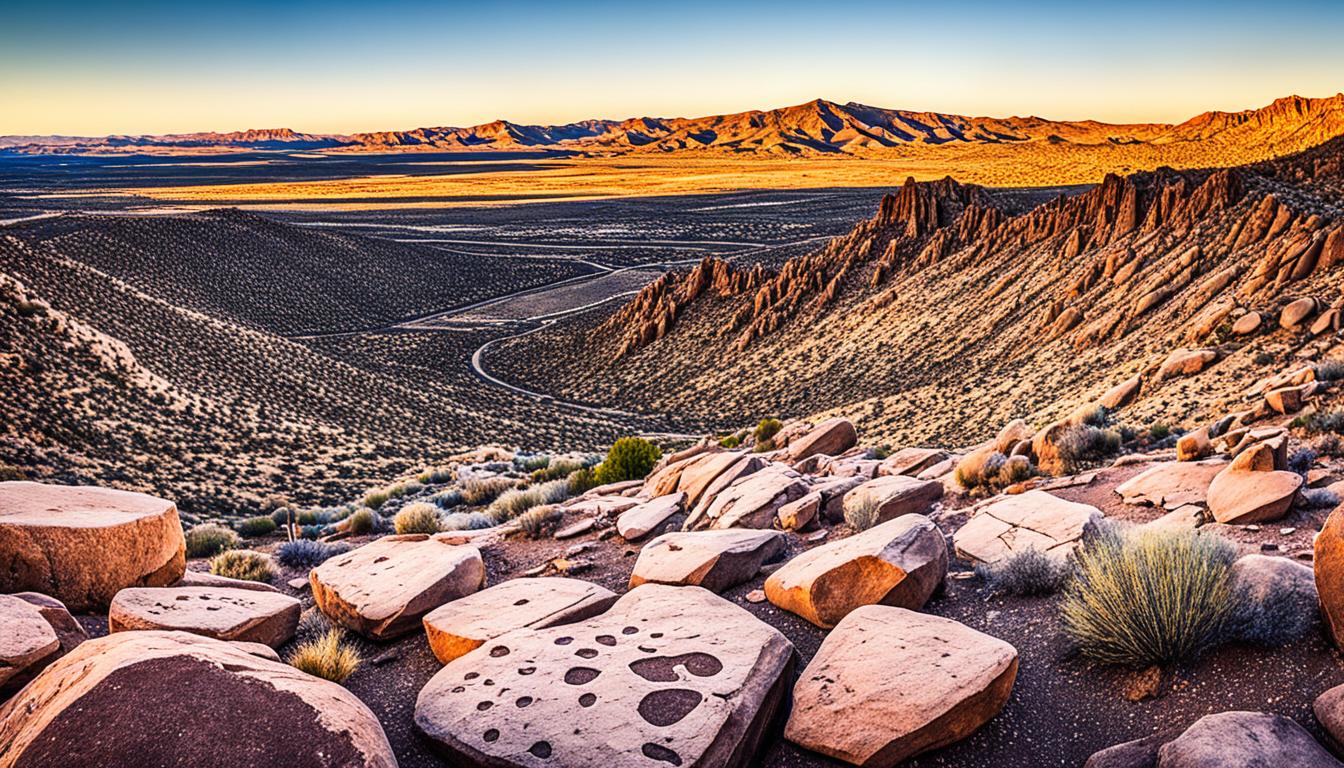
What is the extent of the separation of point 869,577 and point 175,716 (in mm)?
5486

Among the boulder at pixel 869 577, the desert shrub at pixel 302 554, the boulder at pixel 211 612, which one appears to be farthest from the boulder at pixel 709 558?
the desert shrub at pixel 302 554

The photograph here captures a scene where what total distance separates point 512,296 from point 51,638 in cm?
8438

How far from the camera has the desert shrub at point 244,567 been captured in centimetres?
1092

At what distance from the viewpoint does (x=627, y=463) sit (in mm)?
18875

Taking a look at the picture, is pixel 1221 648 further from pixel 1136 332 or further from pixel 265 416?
pixel 265 416

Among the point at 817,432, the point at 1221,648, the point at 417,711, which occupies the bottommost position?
the point at 817,432

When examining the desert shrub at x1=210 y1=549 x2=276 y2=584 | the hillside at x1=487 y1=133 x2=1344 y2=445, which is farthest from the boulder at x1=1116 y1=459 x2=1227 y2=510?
the desert shrub at x1=210 y1=549 x2=276 y2=584

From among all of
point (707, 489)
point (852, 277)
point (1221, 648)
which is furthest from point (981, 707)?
point (852, 277)

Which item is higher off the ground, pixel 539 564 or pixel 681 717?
pixel 681 717

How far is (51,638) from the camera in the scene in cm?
588

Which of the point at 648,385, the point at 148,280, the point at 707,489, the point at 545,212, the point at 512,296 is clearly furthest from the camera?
the point at 545,212

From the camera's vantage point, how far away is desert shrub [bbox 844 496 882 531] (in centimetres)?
1008

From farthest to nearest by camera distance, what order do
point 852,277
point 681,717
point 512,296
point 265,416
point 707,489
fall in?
point 512,296
point 852,277
point 265,416
point 707,489
point 681,717

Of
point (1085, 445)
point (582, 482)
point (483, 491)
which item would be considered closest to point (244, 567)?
point (483, 491)
